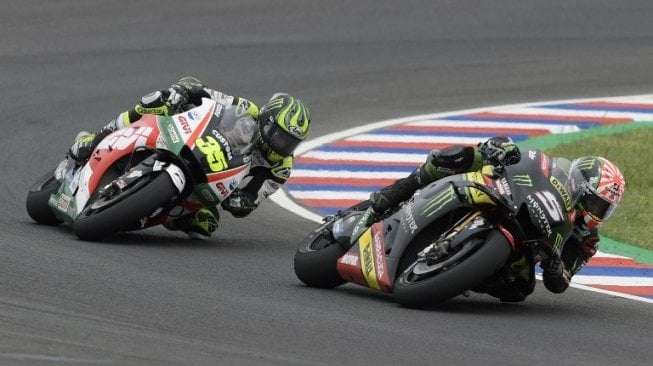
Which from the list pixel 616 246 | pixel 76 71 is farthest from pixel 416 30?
pixel 616 246

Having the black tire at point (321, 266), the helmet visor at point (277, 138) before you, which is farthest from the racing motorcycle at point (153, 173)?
the black tire at point (321, 266)

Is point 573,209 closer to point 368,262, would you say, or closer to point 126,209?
point 368,262

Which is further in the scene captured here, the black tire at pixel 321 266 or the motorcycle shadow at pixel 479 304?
the black tire at pixel 321 266

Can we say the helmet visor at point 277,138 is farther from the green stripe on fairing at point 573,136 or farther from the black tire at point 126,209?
the green stripe on fairing at point 573,136

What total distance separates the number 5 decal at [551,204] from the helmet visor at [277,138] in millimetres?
2654

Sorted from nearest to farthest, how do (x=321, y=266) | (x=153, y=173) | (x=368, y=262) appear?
(x=368, y=262)
(x=321, y=266)
(x=153, y=173)

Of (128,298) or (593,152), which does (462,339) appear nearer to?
(128,298)

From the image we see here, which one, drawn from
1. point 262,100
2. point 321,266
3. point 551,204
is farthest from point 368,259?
point 262,100

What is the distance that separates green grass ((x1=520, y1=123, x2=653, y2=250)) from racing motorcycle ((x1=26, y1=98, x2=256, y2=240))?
3277 millimetres

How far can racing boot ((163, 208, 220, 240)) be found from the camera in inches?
436

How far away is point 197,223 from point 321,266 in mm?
1855

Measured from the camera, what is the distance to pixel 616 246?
11.7m

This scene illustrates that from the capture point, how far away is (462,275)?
8.45 meters

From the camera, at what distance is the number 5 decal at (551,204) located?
8.75m
